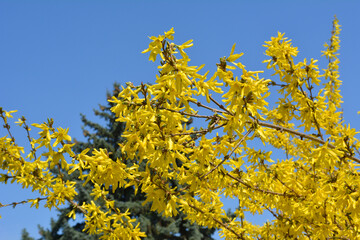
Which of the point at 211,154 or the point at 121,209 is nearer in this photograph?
the point at 211,154

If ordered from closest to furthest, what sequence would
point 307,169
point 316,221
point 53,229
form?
point 316,221, point 307,169, point 53,229

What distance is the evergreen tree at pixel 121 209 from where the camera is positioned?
45.9 feet

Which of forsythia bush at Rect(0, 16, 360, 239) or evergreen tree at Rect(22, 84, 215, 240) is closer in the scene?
forsythia bush at Rect(0, 16, 360, 239)

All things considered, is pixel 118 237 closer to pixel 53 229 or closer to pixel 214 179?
pixel 214 179

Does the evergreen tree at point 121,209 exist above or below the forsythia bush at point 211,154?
above

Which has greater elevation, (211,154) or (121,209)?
(121,209)

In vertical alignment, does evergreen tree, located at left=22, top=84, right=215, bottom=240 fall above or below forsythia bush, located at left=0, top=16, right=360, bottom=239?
above

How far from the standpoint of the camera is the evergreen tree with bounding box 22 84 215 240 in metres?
14.0

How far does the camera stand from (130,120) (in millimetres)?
2236

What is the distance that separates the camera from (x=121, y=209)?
14281mm

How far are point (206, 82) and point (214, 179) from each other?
0.95 m

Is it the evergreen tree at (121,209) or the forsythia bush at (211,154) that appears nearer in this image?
the forsythia bush at (211,154)

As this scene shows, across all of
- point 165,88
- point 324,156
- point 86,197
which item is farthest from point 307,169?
point 86,197

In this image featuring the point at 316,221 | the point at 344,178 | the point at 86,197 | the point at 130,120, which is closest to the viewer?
the point at 130,120
